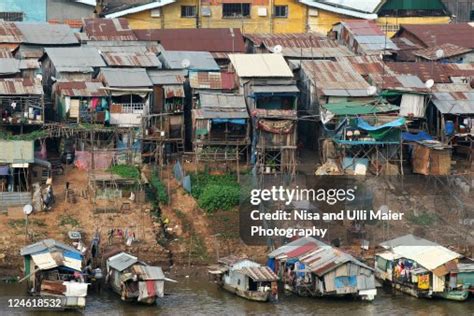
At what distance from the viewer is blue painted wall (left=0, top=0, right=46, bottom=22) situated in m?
63.8

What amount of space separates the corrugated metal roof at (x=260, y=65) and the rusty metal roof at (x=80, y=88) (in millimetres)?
4424

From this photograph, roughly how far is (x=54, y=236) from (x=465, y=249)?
11.7 meters

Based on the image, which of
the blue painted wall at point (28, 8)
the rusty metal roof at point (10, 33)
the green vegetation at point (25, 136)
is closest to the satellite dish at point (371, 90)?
the green vegetation at point (25, 136)

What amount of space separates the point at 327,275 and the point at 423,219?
18.2 feet

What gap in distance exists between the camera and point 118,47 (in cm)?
5897

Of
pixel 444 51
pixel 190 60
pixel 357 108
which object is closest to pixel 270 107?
pixel 357 108

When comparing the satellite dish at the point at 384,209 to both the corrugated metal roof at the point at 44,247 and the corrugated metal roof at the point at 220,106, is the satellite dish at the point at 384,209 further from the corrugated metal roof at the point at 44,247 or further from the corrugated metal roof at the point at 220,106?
the corrugated metal roof at the point at 44,247

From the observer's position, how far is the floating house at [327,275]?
47.9 m

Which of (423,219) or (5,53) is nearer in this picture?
(423,219)

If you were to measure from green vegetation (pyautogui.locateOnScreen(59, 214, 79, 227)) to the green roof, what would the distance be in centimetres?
879

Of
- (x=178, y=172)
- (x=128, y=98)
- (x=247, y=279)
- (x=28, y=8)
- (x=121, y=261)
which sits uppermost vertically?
(x=28, y=8)

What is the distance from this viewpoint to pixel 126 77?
5597 centimetres

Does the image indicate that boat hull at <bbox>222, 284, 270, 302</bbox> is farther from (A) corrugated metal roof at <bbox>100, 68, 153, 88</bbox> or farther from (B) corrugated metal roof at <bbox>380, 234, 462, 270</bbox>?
(A) corrugated metal roof at <bbox>100, 68, 153, 88</bbox>

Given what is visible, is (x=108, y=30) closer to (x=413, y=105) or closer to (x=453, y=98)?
(x=413, y=105)
